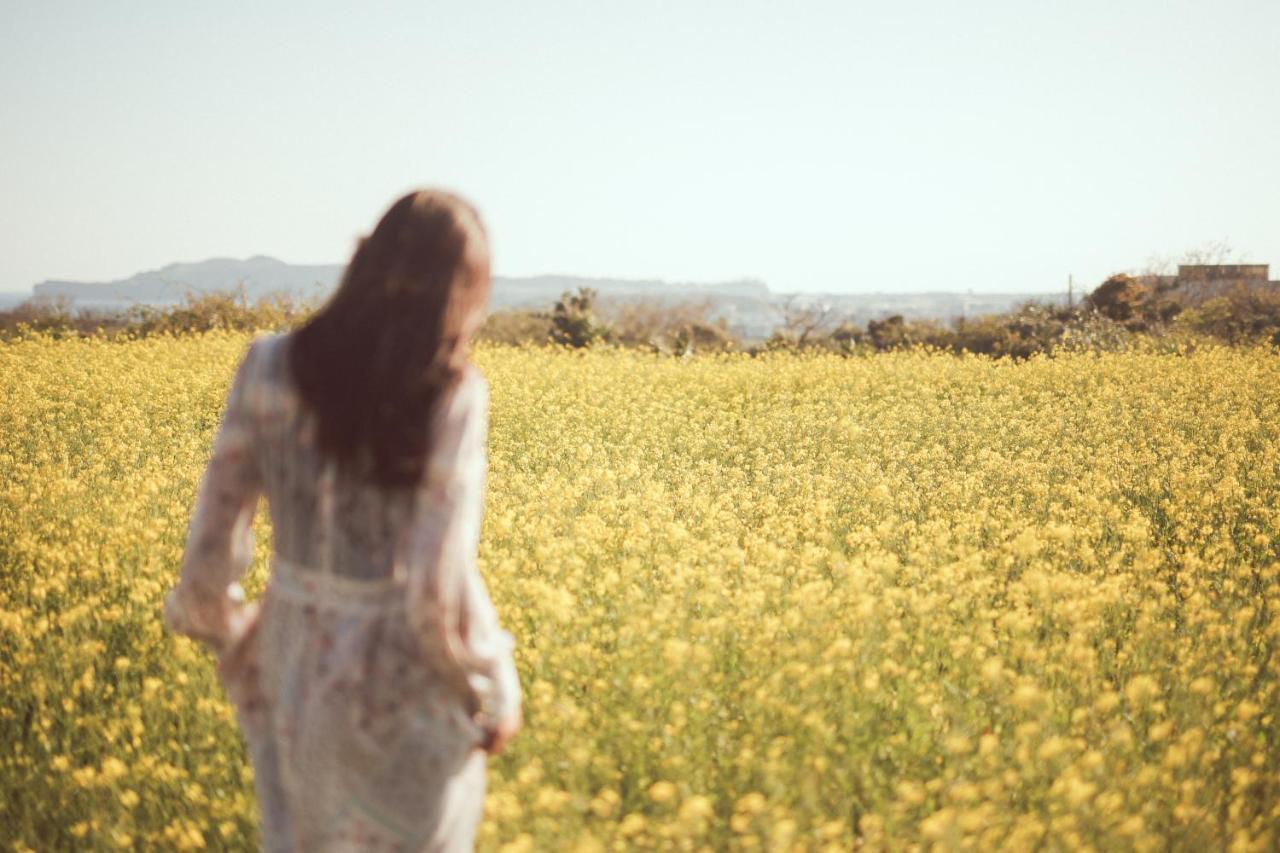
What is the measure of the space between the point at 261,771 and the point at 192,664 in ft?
6.33

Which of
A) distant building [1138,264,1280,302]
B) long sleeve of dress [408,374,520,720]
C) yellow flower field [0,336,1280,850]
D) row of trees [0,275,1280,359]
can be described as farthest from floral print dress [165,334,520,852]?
distant building [1138,264,1280,302]

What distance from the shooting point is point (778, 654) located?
12.3 ft

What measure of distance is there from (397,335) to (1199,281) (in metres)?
40.3

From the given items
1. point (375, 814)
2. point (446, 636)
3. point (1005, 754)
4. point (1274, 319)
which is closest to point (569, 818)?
point (375, 814)

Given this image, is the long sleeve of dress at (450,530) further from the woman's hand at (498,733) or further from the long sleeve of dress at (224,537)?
the long sleeve of dress at (224,537)

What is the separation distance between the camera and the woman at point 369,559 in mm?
Result: 1771

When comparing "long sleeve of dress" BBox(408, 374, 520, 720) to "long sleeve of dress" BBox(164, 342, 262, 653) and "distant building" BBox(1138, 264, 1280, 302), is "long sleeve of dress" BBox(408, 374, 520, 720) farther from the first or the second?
"distant building" BBox(1138, 264, 1280, 302)

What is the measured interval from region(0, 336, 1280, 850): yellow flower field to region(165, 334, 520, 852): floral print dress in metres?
0.55

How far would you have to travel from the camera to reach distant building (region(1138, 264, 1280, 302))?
105 ft

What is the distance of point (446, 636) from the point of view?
74.9 inches

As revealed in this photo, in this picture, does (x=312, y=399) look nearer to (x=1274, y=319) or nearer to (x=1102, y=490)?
(x=1102, y=490)

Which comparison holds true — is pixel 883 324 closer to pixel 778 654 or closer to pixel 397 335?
pixel 778 654

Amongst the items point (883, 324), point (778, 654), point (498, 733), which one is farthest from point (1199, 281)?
point (498, 733)

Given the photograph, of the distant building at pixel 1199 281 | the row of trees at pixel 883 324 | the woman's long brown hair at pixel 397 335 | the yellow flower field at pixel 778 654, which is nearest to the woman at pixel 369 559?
the woman's long brown hair at pixel 397 335
